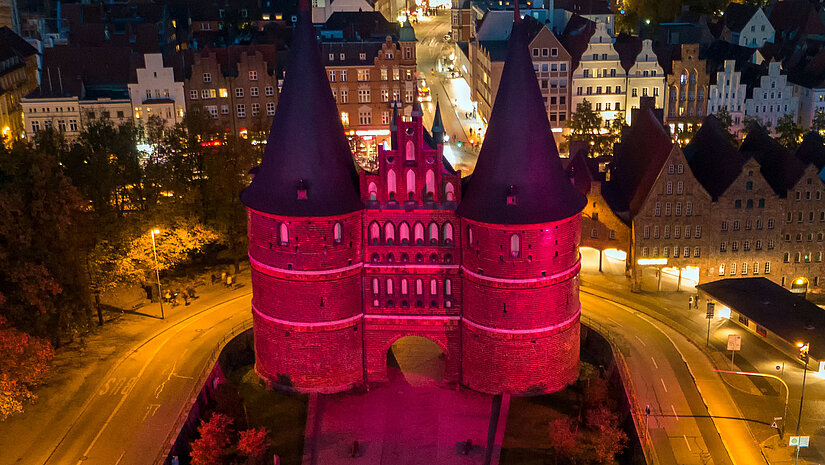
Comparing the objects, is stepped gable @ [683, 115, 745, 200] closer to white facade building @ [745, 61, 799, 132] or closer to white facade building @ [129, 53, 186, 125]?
white facade building @ [745, 61, 799, 132]

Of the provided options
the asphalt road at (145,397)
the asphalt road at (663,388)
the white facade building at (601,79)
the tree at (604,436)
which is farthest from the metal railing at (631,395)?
the white facade building at (601,79)

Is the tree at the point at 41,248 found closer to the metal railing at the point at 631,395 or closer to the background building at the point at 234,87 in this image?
the metal railing at the point at 631,395

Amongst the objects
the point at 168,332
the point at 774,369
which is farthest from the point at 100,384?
the point at 774,369

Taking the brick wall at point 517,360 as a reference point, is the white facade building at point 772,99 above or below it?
above

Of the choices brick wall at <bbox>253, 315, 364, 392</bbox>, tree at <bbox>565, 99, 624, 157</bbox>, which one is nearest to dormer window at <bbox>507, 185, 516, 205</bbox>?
brick wall at <bbox>253, 315, 364, 392</bbox>

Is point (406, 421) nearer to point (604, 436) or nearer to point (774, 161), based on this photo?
point (604, 436)

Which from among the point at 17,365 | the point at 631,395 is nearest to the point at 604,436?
the point at 631,395
